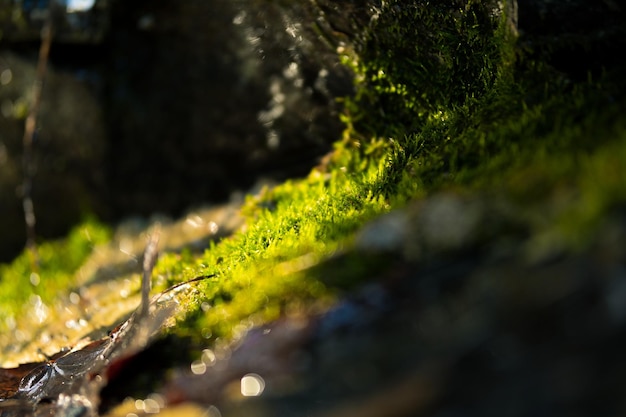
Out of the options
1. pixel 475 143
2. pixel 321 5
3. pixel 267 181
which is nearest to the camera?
pixel 475 143

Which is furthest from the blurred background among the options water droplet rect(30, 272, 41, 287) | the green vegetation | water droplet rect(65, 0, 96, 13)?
the green vegetation

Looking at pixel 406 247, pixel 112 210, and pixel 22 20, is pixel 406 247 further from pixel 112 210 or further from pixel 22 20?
pixel 22 20

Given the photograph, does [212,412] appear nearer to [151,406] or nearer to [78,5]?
[151,406]

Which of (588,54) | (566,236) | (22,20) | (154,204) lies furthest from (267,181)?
(566,236)

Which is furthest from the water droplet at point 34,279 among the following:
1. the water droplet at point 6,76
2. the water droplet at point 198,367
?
the water droplet at point 198,367

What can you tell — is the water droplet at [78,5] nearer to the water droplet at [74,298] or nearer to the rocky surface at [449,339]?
the water droplet at [74,298]
